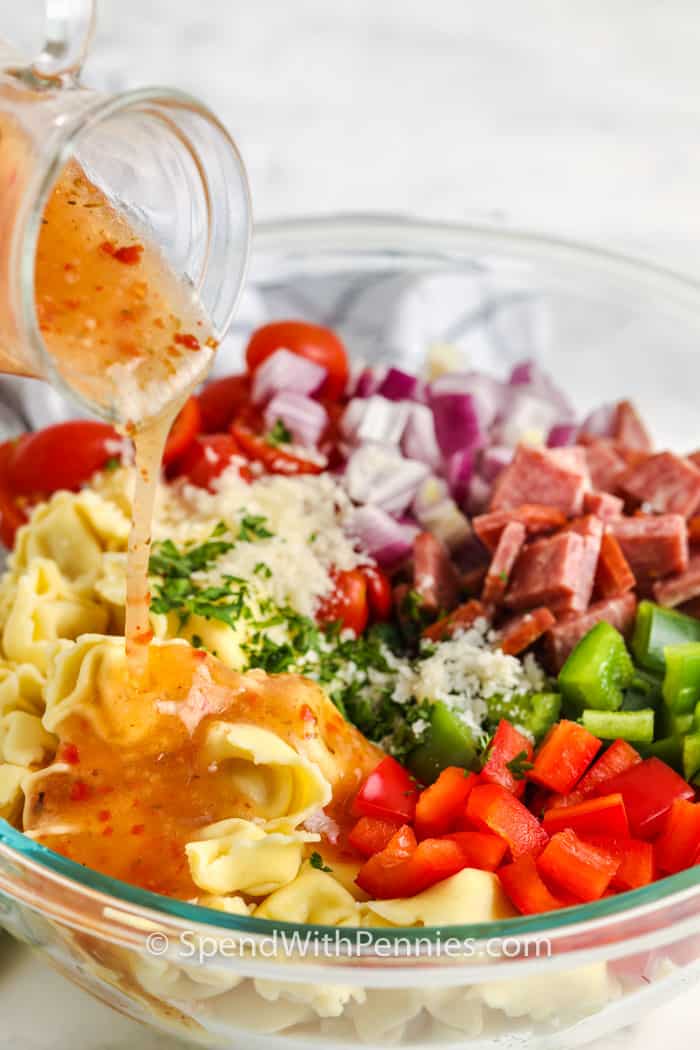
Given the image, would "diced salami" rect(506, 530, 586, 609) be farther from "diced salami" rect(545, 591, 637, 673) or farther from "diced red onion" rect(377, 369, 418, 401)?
"diced red onion" rect(377, 369, 418, 401)

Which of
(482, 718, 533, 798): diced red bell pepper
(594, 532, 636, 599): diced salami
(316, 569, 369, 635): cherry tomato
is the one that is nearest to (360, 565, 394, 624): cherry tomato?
(316, 569, 369, 635): cherry tomato

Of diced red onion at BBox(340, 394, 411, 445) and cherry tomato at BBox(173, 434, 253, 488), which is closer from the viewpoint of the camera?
cherry tomato at BBox(173, 434, 253, 488)

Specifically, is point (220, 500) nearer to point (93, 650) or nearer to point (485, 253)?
point (93, 650)

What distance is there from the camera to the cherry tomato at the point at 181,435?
448 cm

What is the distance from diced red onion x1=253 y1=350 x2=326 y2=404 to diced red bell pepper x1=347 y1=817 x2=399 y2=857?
6.25 feet

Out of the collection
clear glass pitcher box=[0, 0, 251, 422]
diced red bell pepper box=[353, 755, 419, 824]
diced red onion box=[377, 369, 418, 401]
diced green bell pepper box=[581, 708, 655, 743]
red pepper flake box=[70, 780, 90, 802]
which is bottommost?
diced red bell pepper box=[353, 755, 419, 824]

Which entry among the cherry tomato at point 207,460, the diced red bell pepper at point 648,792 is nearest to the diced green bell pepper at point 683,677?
the diced red bell pepper at point 648,792

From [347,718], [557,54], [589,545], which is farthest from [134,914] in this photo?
[557,54]

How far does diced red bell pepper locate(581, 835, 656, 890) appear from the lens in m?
3.01

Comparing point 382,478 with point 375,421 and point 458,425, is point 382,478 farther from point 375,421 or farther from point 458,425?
point 458,425

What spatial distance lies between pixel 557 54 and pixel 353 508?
4378 millimetres

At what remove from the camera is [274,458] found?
4445 mm

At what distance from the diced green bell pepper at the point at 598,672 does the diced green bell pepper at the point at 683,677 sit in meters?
0.15

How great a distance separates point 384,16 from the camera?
7.80 meters
